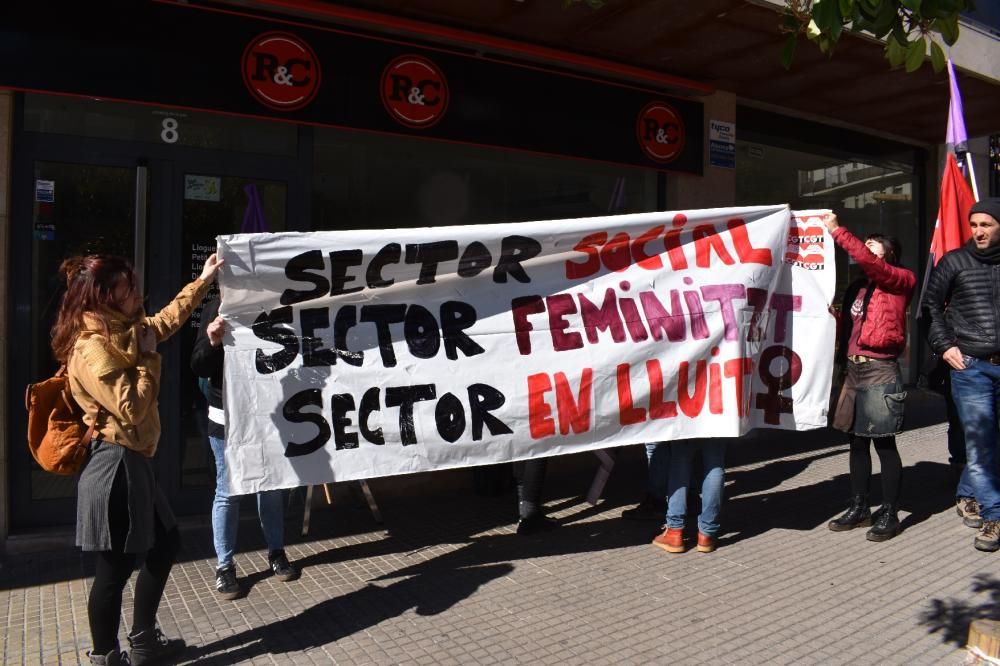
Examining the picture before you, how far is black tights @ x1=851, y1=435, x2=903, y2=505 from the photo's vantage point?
516 centimetres

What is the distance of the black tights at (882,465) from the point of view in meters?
5.16

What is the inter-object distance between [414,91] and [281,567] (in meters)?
3.85

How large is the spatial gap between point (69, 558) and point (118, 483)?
7.18ft

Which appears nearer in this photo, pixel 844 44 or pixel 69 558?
pixel 69 558

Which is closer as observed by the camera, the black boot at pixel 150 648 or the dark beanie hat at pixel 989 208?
the black boot at pixel 150 648

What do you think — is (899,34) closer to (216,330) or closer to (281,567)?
(216,330)

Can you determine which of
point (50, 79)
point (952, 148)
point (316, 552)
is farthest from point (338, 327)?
point (952, 148)

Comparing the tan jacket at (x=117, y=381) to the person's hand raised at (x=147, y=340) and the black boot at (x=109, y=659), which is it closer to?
the person's hand raised at (x=147, y=340)

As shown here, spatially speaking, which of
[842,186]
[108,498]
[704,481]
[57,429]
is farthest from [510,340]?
[842,186]

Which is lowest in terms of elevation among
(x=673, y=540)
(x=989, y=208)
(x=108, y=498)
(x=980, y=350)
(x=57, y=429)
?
(x=673, y=540)

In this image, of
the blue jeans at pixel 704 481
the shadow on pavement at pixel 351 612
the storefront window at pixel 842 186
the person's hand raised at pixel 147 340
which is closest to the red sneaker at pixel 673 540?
the blue jeans at pixel 704 481

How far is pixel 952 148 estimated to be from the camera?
5.79 metres

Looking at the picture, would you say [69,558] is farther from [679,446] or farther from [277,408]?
[679,446]

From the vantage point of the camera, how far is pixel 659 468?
225 inches
